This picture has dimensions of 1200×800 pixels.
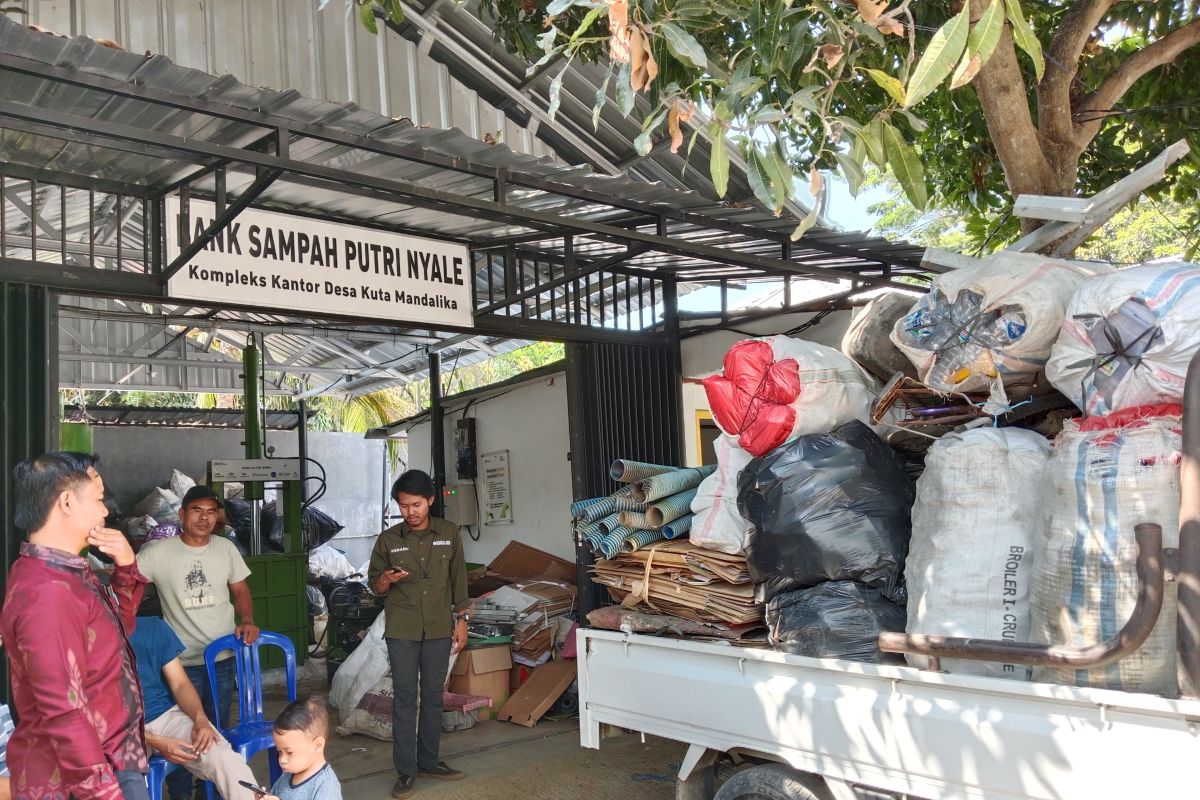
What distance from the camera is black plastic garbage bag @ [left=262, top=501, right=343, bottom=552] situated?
9.27 metres

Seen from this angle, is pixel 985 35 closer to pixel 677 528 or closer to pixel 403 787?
pixel 677 528

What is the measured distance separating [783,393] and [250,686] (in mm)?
2883

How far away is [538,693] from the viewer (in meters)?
6.71

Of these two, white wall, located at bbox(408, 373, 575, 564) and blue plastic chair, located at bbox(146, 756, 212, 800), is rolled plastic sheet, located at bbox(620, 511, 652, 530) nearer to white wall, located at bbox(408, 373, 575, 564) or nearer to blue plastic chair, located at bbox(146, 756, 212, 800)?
blue plastic chair, located at bbox(146, 756, 212, 800)

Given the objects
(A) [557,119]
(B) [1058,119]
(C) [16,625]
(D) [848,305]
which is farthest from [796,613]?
(A) [557,119]

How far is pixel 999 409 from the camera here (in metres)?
3.28

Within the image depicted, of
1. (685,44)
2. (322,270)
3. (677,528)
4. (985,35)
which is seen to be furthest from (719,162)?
(322,270)

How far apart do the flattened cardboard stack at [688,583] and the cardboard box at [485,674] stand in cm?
280

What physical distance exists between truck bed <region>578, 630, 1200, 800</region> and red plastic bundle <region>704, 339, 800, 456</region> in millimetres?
869

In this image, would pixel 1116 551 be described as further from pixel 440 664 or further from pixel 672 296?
pixel 672 296

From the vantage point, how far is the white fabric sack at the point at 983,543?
2891 mm

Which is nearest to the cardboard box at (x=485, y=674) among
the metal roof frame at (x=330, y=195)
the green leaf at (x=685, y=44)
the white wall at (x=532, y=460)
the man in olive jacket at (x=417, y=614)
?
the man in olive jacket at (x=417, y=614)

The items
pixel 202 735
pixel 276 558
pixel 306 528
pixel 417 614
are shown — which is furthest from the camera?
pixel 306 528

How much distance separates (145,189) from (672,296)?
3.88 meters
